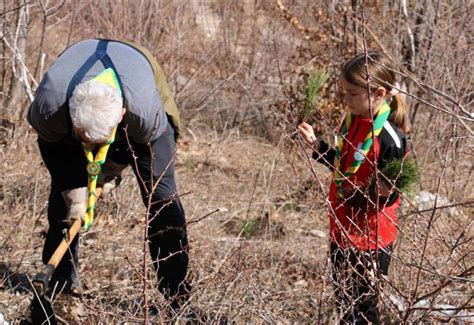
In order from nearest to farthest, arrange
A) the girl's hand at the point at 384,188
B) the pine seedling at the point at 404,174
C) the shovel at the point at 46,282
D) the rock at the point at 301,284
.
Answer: the pine seedling at the point at 404,174 → the girl's hand at the point at 384,188 → the shovel at the point at 46,282 → the rock at the point at 301,284

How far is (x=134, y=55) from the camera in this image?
3.53m

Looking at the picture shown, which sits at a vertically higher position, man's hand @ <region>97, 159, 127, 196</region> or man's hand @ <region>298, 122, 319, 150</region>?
man's hand @ <region>298, 122, 319, 150</region>

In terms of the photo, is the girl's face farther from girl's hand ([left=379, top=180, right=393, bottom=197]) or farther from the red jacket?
girl's hand ([left=379, top=180, right=393, bottom=197])

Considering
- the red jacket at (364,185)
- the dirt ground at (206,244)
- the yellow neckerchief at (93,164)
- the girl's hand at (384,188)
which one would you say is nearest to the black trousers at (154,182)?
the dirt ground at (206,244)

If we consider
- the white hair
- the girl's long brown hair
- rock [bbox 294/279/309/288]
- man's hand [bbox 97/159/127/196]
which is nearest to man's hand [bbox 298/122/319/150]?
the girl's long brown hair

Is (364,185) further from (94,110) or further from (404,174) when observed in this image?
(94,110)

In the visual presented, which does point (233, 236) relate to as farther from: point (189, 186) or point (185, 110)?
point (185, 110)

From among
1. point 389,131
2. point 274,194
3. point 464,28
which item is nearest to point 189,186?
point 274,194

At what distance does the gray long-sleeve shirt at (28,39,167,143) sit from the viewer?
3.25 metres

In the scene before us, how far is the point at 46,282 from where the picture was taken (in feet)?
10.7

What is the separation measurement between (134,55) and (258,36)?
4.79 m

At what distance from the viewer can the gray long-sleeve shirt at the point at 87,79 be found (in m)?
3.25

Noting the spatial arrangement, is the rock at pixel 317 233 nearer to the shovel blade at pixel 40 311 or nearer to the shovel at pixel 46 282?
the shovel at pixel 46 282

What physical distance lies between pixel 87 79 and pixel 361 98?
1.19 meters
